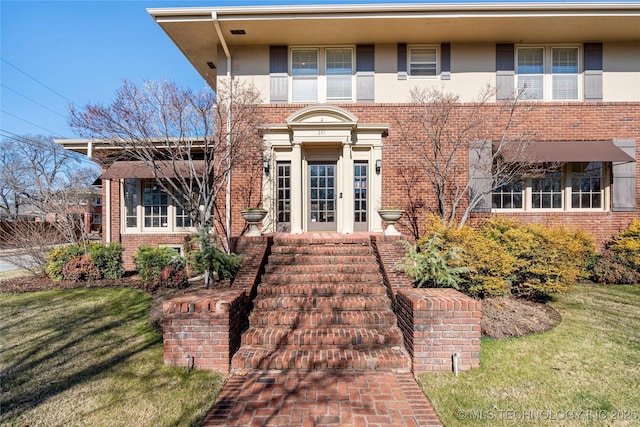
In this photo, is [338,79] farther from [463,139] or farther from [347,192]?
[463,139]

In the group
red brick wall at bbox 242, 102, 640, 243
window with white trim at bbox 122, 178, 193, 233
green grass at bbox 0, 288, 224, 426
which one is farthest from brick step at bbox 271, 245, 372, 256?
window with white trim at bbox 122, 178, 193, 233

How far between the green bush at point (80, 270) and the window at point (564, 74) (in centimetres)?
1345

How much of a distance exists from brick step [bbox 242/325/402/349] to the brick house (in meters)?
3.95

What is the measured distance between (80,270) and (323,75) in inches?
330

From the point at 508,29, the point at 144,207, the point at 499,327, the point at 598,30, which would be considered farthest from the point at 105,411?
the point at 598,30

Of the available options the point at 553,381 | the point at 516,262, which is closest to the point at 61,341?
the point at 553,381

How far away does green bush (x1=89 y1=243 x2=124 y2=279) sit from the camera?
7.70 metres

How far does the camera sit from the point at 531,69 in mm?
8016

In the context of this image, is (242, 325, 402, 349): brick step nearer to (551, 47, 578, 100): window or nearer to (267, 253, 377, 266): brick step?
(267, 253, 377, 266): brick step

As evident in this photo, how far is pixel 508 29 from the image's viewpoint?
24.5 ft

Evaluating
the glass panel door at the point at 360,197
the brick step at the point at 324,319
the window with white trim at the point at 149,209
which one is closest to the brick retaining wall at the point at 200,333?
the brick step at the point at 324,319

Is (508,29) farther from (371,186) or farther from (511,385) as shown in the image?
(511,385)

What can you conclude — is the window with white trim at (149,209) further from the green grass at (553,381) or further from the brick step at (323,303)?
the green grass at (553,381)

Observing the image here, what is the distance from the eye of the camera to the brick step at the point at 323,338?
3711mm
